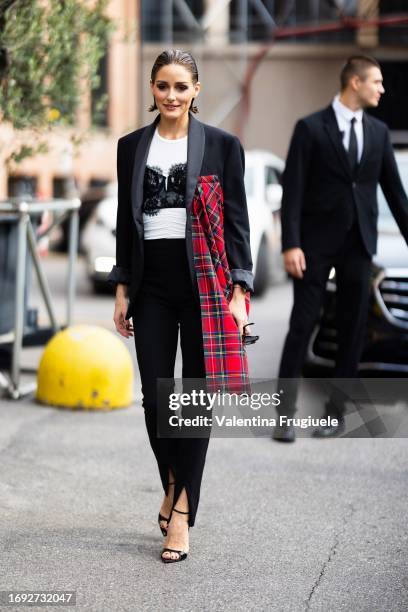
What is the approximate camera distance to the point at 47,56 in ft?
25.3

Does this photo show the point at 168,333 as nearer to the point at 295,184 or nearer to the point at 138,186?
the point at 138,186

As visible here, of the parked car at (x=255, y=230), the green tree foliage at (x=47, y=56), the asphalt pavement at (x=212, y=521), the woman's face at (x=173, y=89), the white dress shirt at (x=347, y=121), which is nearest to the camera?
the asphalt pavement at (x=212, y=521)

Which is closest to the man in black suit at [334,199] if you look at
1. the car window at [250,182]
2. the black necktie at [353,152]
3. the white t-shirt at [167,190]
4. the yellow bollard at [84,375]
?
the black necktie at [353,152]

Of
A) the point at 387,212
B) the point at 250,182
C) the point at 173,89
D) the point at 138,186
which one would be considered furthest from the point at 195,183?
the point at 250,182

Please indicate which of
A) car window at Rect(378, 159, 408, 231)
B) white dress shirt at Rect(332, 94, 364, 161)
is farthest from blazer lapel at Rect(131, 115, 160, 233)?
car window at Rect(378, 159, 408, 231)

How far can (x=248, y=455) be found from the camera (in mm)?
6469

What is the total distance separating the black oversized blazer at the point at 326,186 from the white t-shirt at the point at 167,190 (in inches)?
88.0

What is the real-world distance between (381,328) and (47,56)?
282 cm

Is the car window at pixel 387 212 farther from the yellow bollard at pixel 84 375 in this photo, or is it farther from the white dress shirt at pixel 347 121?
the yellow bollard at pixel 84 375

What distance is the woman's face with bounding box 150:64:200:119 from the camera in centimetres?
443

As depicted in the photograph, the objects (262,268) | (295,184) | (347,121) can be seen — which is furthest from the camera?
(262,268)

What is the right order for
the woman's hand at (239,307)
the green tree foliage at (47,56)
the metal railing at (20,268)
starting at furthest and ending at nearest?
the metal railing at (20,268)
the green tree foliage at (47,56)
the woman's hand at (239,307)

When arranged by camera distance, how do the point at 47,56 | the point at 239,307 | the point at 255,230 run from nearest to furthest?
the point at 239,307
the point at 47,56
the point at 255,230

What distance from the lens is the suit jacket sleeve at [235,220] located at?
455 cm
